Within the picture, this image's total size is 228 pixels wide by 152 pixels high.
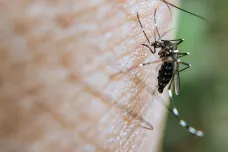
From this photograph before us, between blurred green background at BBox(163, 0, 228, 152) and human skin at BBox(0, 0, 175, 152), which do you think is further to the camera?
blurred green background at BBox(163, 0, 228, 152)

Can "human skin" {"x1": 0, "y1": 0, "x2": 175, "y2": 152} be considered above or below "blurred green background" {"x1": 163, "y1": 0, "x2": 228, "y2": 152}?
above

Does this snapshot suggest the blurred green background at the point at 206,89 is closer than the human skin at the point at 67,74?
No

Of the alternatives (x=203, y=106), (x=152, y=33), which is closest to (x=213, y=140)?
(x=203, y=106)

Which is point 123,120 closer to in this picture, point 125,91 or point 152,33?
point 125,91

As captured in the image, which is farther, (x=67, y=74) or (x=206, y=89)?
(x=206, y=89)

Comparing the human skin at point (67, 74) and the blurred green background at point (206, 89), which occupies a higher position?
the human skin at point (67, 74)
